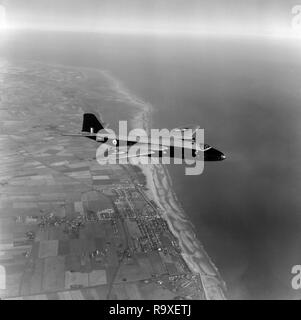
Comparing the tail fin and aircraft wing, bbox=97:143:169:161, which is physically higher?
the tail fin

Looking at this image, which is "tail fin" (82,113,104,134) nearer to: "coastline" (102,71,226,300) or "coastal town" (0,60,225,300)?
"coastal town" (0,60,225,300)

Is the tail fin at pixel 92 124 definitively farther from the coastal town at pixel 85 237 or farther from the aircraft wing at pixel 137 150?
the coastal town at pixel 85 237

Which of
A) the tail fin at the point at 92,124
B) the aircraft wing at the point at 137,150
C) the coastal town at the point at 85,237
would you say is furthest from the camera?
the tail fin at the point at 92,124

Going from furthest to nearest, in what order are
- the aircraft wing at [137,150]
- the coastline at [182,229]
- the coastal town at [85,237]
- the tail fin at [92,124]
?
the tail fin at [92,124] → the aircraft wing at [137,150] → the coastline at [182,229] → the coastal town at [85,237]
